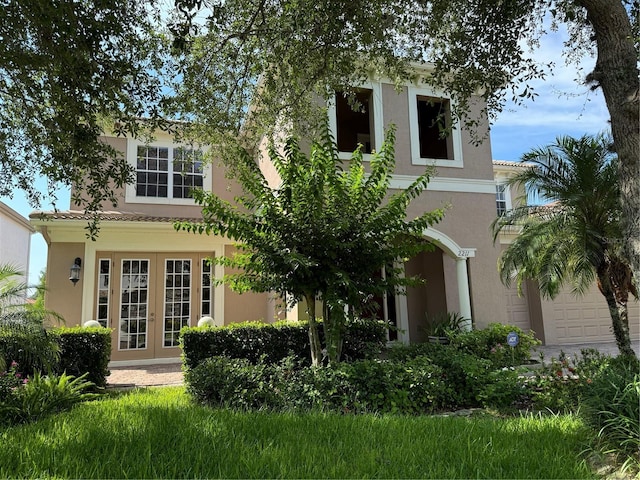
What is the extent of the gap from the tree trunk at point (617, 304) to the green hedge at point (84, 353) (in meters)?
9.06

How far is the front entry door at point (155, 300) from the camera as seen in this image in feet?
37.0

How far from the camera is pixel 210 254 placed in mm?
12117

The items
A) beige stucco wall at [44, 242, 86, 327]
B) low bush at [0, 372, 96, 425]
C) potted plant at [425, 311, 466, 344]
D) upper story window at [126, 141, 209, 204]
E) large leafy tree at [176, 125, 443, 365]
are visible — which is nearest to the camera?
low bush at [0, 372, 96, 425]

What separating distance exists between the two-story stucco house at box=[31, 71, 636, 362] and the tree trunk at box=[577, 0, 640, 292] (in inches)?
209

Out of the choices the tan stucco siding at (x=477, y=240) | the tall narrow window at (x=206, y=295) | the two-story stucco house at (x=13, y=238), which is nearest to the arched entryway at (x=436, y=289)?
the tan stucco siding at (x=477, y=240)

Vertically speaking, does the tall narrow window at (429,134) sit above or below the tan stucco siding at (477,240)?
above

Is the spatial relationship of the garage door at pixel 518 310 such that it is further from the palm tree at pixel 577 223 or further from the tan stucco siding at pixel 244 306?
the tan stucco siding at pixel 244 306

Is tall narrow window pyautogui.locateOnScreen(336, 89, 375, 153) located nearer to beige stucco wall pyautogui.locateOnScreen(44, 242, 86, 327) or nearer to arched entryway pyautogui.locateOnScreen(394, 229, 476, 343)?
arched entryway pyautogui.locateOnScreen(394, 229, 476, 343)

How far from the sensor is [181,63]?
5848mm

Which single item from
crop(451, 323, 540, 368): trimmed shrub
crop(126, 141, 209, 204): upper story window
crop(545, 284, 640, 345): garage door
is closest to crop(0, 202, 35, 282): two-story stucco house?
crop(126, 141, 209, 204): upper story window

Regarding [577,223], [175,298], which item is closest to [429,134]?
[577,223]

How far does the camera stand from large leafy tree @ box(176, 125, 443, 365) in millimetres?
6301

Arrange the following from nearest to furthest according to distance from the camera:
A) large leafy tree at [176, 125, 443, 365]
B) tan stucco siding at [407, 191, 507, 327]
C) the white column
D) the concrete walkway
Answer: large leafy tree at [176, 125, 443, 365] < the concrete walkway < the white column < tan stucco siding at [407, 191, 507, 327]

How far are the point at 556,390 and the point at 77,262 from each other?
10603mm
